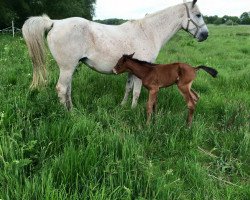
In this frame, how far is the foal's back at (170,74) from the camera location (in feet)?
18.1

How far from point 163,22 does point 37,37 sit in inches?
93.0

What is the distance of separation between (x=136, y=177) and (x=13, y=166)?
111cm

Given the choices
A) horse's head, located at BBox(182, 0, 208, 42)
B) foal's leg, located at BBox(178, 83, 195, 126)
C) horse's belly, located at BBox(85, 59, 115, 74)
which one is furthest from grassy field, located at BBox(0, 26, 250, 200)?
horse's head, located at BBox(182, 0, 208, 42)

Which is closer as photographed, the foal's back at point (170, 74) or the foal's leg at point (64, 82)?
the foal's back at point (170, 74)

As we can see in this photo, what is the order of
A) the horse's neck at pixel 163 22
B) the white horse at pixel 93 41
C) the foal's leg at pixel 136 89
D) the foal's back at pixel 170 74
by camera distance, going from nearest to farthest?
the foal's back at pixel 170 74 → the white horse at pixel 93 41 → the foal's leg at pixel 136 89 → the horse's neck at pixel 163 22

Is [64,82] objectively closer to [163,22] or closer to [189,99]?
[189,99]

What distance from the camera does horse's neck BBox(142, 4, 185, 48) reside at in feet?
21.4

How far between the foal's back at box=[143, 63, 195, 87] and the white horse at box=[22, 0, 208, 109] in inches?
30.4

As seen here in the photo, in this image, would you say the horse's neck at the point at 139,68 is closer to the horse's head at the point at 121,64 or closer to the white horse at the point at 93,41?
the horse's head at the point at 121,64

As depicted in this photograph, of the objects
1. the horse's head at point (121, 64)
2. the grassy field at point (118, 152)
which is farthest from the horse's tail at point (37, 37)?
the horse's head at point (121, 64)

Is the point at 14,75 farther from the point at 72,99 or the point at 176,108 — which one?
the point at 176,108

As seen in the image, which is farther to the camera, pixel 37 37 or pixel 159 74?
pixel 37 37

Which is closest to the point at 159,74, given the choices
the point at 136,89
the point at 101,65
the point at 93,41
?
the point at 136,89

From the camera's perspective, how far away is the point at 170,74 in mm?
5531
